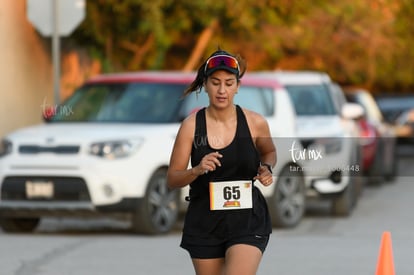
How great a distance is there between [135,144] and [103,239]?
107cm

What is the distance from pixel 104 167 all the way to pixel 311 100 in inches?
192

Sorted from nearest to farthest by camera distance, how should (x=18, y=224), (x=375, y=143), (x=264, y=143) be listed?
(x=264, y=143) → (x=18, y=224) → (x=375, y=143)

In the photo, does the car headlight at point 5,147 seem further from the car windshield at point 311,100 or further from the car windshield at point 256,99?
the car windshield at point 311,100

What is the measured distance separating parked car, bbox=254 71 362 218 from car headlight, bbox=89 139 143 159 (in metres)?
2.29

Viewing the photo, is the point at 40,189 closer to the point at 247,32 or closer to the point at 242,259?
the point at 242,259

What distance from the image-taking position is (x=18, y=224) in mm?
14172

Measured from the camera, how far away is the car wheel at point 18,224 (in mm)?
13995

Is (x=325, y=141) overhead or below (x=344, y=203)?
overhead

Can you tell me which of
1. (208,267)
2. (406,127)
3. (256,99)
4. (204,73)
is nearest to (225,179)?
(208,267)

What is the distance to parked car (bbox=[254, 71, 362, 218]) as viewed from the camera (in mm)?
15570

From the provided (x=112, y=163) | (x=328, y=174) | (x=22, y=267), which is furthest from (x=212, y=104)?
(x=328, y=174)

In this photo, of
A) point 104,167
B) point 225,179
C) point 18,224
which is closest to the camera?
point 225,179

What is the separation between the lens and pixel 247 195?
6.78m

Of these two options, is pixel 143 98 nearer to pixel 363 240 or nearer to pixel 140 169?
pixel 140 169
